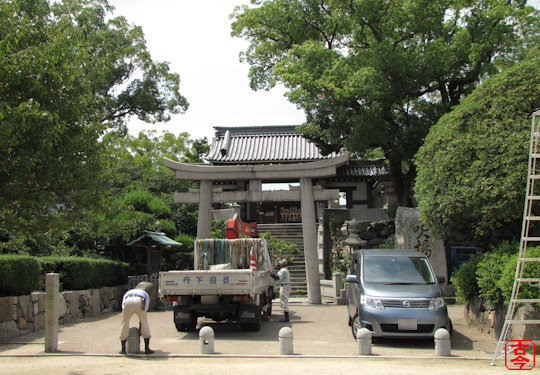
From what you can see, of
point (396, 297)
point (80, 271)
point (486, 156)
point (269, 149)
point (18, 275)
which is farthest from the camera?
point (269, 149)

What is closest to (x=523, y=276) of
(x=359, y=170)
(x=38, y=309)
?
(x=38, y=309)

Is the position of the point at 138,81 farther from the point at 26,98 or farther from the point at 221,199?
the point at 26,98

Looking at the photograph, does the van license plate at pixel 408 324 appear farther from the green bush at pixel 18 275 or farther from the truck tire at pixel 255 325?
the green bush at pixel 18 275

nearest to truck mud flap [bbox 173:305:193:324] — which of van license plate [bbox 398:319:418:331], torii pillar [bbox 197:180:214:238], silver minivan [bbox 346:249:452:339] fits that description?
silver minivan [bbox 346:249:452:339]

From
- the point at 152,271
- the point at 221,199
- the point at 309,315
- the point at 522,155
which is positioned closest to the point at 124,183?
the point at 152,271

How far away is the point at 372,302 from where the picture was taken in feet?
32.2

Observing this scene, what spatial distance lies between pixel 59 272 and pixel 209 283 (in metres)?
6.05

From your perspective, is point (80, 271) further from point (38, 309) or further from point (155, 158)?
point (155, 158)

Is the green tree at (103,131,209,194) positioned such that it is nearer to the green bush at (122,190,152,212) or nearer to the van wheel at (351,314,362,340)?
the green bush at (122,190,152,212)

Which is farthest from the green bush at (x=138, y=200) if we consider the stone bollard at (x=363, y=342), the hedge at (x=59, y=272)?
the stone bollard at (x=363, y=342)

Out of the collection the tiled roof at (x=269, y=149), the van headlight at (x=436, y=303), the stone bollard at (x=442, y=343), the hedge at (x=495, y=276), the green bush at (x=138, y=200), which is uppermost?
the tiled roof at (x=269, y=149)
